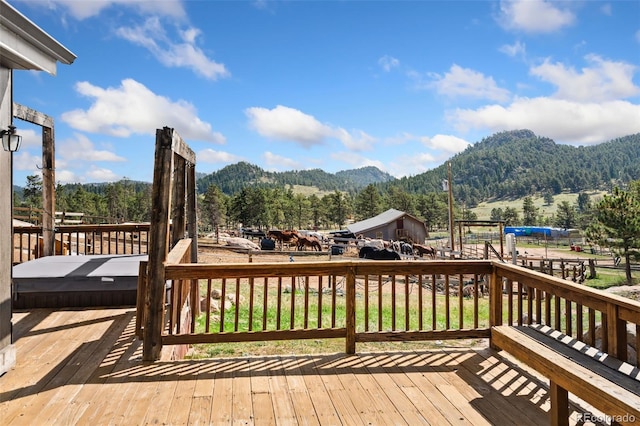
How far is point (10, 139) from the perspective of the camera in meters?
2.90

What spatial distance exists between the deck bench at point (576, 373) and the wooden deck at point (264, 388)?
1.42 ft

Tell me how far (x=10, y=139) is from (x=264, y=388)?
289 centimetres

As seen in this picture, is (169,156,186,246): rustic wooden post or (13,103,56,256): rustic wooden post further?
(13,103,56,256): rustic wooden post

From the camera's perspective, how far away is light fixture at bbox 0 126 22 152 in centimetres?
289

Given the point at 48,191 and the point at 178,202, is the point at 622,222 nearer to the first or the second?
the point at 178,202

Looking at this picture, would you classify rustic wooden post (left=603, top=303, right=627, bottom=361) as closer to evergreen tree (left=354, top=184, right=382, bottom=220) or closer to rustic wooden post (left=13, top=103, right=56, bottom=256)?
rustic wooden post (left=13, top=103, right=56, bottom=256)

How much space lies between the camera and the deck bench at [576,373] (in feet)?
5.40

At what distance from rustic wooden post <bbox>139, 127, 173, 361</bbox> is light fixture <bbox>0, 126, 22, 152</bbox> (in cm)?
105

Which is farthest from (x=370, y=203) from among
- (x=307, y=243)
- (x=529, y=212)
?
(x=529, y=212)

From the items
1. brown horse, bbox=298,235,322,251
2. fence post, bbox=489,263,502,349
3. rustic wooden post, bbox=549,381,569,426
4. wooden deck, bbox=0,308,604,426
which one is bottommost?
brown horse, bbox=298,235,322,251

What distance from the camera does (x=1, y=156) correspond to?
9.61 ft

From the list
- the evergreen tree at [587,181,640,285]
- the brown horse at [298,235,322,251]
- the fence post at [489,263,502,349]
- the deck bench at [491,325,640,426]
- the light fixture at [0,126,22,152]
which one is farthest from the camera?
the brown horse at [298,235,322,251]

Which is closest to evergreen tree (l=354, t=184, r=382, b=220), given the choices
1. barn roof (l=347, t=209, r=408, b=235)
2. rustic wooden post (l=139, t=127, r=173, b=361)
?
barn roof (l=347, t=209, r=408, b=235)

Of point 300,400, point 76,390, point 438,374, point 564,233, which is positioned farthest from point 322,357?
point 564,233
